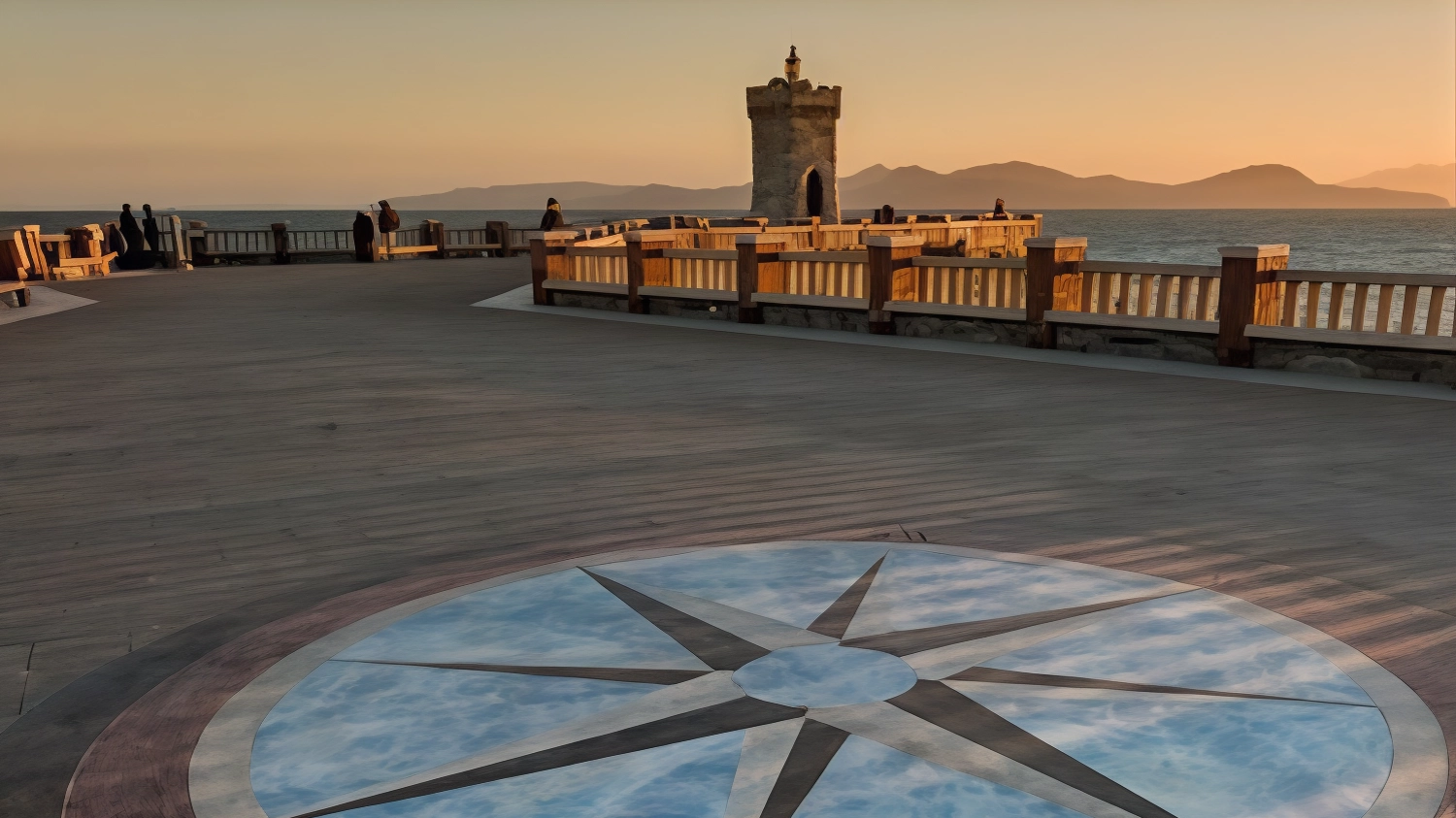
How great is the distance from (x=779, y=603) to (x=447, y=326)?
42.2 feet

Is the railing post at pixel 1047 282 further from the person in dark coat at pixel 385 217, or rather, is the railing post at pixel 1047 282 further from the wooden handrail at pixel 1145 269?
the person in dark coat at pixel 385 217

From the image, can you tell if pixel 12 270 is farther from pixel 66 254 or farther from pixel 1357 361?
pixel 1357 361

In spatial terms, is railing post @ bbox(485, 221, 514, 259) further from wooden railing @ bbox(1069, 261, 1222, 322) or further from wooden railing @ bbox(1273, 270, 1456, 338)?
wooden railing @ bbox(1273, 270, 1456, 338)

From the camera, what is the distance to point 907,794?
306 centimetres

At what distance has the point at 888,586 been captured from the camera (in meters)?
4.77

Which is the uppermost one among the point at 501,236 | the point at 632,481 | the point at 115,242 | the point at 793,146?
the point at 793,146

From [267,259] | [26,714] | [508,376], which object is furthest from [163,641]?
[267,259]

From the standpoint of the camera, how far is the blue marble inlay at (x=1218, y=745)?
3068 mm

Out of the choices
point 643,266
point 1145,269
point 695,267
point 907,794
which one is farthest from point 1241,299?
point 907,794

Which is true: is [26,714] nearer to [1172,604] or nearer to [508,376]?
[1172,604]

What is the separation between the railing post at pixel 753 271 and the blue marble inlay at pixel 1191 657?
12452 millimetres

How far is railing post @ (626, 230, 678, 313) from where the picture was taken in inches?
722

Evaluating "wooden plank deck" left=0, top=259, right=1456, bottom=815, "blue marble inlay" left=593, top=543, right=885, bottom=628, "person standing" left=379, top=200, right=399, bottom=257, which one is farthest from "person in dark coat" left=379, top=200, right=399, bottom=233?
"blue marble inlay" left=593, top=543, right=885, bottom=628

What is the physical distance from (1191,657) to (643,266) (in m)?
15.0
